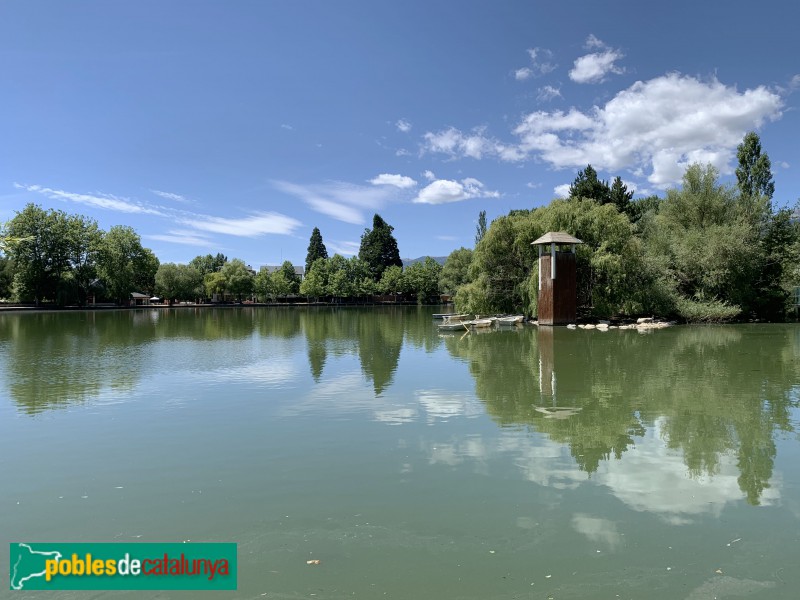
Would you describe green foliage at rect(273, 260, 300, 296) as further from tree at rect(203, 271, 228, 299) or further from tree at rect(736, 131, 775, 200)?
tree at rect(736, 131, 775, 200)

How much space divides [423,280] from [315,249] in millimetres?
24770

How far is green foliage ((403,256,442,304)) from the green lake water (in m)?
81.9

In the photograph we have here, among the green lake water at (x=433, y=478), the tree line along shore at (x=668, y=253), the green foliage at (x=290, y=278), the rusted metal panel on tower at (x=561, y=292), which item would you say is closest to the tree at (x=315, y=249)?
the green foliage at (x=290, y=278)

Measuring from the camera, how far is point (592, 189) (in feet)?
169

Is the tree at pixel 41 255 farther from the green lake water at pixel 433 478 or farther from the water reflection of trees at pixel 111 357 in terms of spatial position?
the green lake water at pixel 433 478

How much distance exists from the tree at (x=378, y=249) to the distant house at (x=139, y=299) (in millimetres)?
40528

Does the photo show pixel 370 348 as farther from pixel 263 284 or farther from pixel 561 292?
pixel 263 284

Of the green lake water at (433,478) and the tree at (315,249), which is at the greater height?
the tree at (315,249)

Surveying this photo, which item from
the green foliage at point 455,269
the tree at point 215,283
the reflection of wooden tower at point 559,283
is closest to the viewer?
the reflection of wooden tower at point 559,283

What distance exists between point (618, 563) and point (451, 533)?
1.68 meters

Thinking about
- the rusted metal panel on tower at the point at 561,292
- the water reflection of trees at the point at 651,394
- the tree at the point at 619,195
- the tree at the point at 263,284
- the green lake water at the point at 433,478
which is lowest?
the green lake water at the point at 433,478

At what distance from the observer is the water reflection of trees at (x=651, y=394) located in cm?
860

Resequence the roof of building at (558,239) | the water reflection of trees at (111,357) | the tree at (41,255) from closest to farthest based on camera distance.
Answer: the water reflection of trees at (111,357) → the roof of building at (558,239) → the tree at (41,255)

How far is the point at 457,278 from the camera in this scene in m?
86.1
